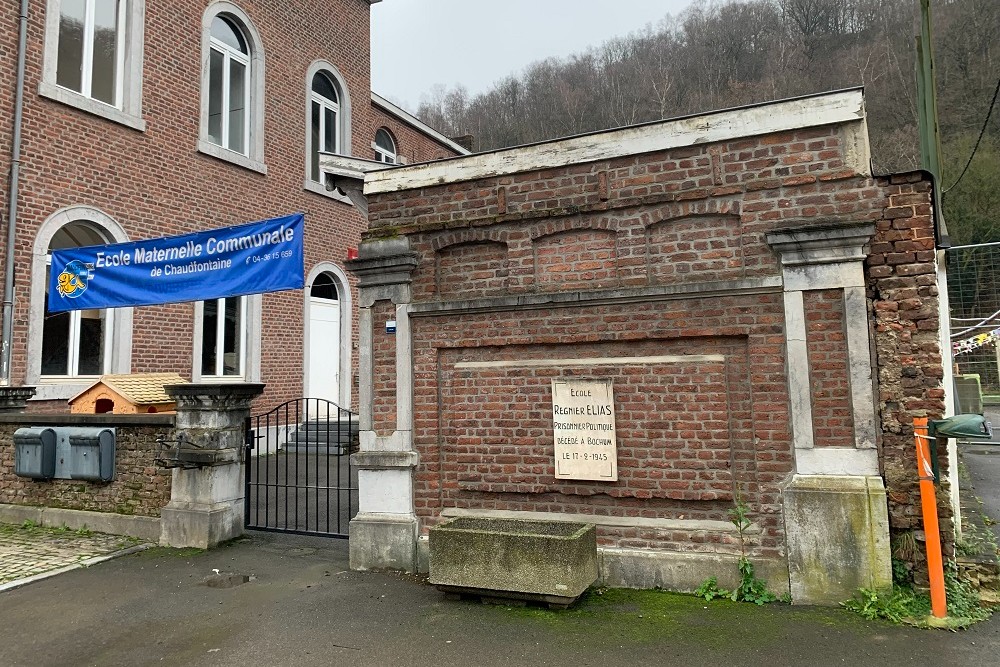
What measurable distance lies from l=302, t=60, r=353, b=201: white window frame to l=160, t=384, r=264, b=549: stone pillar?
28.6 feet

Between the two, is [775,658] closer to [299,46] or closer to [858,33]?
[299,46]

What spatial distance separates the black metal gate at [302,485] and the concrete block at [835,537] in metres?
4.04

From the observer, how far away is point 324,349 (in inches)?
607

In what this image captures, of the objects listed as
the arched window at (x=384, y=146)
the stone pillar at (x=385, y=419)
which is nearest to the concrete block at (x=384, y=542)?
the stone pillar at (x=385, y=419)

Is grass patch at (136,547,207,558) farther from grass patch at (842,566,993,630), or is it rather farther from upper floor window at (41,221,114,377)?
grass patch at (842,566,993,630)

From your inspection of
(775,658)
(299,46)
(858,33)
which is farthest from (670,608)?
(858,33)

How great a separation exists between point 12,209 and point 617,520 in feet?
32.0

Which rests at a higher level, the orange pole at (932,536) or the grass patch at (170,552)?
the orange pole at (932,536)

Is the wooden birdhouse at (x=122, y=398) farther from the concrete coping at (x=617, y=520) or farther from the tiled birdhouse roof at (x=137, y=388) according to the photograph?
the concrete coping at (x=617, y=520)

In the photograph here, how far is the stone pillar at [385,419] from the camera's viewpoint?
5.93 metres

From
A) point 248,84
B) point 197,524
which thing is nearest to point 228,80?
point 248,84

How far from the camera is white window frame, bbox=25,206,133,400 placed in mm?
9727

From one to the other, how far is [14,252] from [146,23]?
5.06 meters

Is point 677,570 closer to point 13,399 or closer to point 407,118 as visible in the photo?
point 13,399
